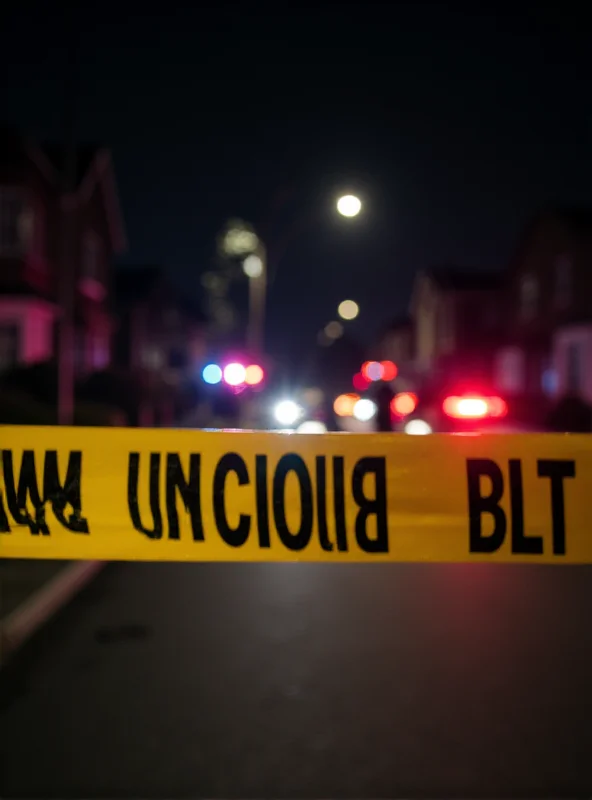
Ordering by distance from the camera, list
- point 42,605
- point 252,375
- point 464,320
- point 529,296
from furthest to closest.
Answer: point 464,320, point 529,296, point 252,375, point 42,605

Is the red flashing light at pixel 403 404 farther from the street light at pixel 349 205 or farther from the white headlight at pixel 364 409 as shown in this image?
the street light at pixel 349 205

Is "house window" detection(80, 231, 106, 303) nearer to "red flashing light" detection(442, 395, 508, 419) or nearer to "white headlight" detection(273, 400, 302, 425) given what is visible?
"white headlight" detection(273, 400, 302, 425)

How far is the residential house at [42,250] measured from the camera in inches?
1278

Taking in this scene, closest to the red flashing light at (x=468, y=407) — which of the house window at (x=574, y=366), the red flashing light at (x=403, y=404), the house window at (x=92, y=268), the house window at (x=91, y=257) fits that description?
the red flashing light at (x=403, y=404)

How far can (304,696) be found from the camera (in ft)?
22.0

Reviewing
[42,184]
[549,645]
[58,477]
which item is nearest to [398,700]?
[549,645]

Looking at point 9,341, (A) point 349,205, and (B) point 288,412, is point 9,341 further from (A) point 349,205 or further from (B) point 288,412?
(B) point 288,412

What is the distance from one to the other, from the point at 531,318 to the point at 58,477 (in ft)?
→ 152

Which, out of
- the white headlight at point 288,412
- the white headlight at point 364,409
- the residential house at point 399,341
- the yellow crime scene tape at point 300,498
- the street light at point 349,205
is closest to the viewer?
the yellow crime scene tape at point 300,498

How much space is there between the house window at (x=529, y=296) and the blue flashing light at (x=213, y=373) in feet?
122

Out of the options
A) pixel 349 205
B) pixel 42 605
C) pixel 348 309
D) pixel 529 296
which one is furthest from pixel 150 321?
pixel 42 605

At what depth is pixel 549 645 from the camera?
8.00 meters

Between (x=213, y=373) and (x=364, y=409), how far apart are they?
21.9 feet

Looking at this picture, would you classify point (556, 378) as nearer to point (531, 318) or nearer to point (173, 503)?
point (531, 318)
